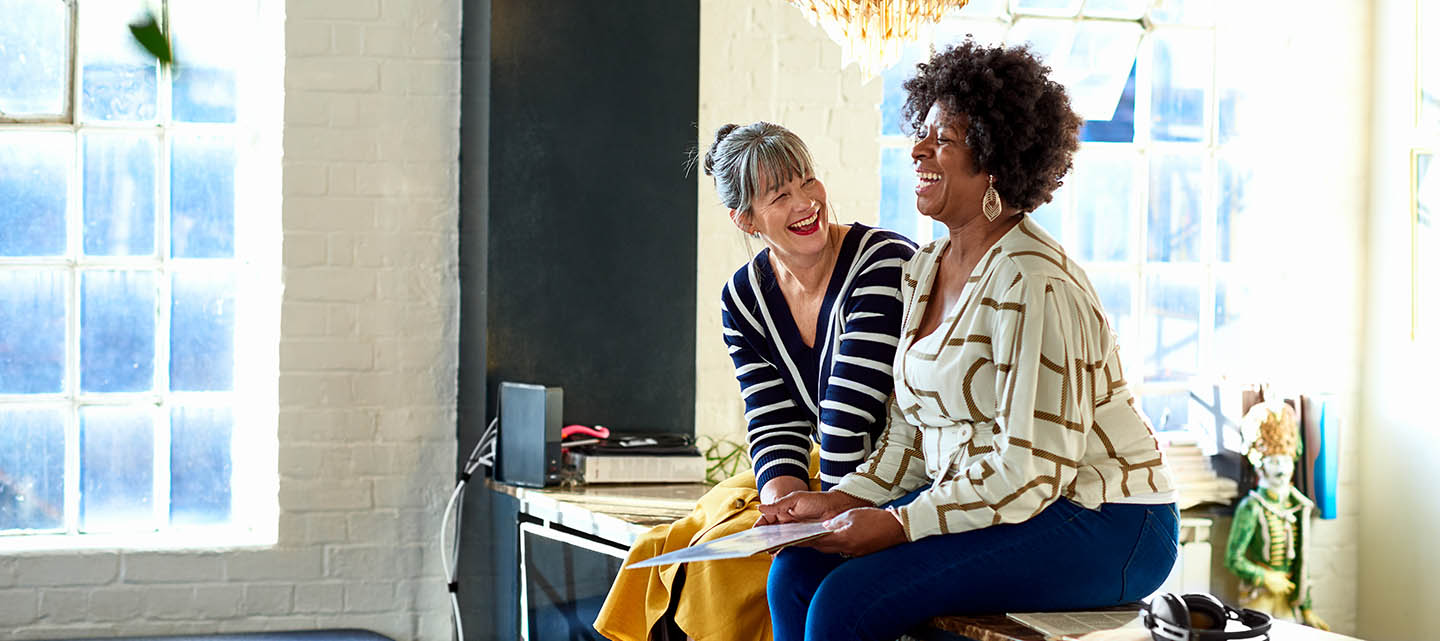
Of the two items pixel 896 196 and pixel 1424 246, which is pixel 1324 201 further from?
pixel 896 196

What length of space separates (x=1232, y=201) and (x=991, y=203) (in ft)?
9.60

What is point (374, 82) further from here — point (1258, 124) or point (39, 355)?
point (1258, 124)

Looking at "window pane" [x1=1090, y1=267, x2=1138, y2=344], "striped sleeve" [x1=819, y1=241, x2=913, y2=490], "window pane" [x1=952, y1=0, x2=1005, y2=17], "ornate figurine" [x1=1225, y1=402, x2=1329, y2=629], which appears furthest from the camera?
"window pane" [x1=1090, y1=267, x2=1138, y2=344]

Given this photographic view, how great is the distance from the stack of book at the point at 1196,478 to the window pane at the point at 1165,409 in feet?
0.54

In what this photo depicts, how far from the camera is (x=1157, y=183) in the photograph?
4.55m

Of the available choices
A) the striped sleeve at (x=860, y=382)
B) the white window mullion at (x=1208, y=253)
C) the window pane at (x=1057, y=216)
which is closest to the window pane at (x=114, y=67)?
the striped sleeve at (x=860, y=382)

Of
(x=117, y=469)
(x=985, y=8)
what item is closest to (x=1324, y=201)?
(x=985, y=8)

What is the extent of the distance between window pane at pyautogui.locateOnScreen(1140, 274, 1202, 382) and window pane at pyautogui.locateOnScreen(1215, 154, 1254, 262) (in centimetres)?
19

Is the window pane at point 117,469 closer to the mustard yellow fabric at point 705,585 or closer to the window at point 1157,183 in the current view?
the mustard yellow fabric at point 705,585

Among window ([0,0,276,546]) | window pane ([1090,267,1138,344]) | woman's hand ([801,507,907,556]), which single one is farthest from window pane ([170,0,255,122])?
window pane ([1090,267,1138,344])

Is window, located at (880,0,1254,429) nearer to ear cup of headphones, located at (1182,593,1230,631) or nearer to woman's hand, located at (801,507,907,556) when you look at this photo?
woman's hand, located at (801,507,907,556)

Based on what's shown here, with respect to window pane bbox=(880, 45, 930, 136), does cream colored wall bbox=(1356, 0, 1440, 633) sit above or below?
below

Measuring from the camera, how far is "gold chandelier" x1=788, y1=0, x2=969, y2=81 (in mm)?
2619

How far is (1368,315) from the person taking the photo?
14.6 feet
